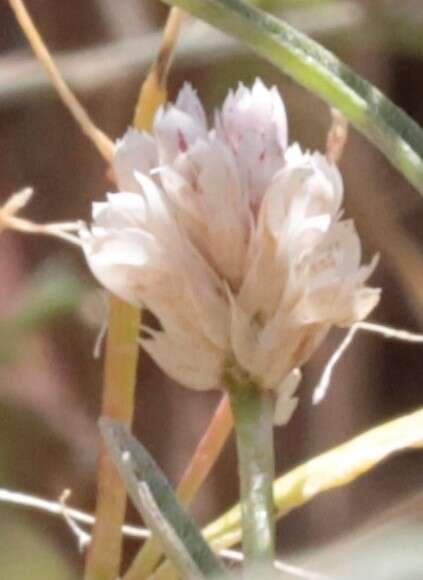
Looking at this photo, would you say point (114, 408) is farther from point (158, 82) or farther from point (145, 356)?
point (145, 356)

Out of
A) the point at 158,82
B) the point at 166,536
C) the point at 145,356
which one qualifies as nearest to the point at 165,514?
the point at 166,536

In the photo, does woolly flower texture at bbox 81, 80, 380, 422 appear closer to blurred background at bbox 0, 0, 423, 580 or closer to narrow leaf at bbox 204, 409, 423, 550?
narrow leaf at bbox 204, 409, 423, 550

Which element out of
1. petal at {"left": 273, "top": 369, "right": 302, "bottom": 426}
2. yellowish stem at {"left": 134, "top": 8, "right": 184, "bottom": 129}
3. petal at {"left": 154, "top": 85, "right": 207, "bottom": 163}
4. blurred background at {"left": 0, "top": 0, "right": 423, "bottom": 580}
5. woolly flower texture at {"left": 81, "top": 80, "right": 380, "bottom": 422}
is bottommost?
petal at {"left": 273, "top": 369, "right": 302, "bottom": 426}

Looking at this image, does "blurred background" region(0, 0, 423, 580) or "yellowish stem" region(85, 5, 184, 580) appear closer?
"yellowish stem" region(85, 5, 184, 580)

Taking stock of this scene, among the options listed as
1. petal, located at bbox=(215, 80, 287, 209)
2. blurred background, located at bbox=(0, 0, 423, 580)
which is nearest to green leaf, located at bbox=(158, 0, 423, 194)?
petal, located at bbox=(215, 80, 287, 209)

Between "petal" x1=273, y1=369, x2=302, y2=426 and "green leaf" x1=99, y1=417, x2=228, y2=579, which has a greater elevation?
"petal" x1=273, y1=369, x2=302, y2=426

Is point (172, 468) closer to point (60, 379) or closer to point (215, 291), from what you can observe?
point (60, 379)
